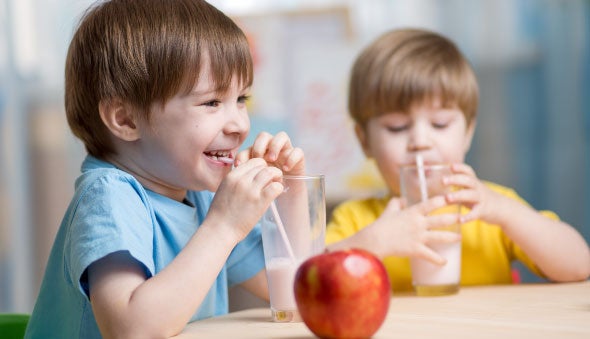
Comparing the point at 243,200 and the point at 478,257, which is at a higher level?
the point at 243,200

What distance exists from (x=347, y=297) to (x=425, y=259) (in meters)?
0.52

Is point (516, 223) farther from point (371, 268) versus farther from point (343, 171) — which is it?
point (343, 171)

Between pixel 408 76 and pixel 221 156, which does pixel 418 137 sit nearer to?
pixel 408 76

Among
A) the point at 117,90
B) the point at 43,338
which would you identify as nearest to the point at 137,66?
the point at 117,90

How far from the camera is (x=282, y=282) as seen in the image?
94 cm

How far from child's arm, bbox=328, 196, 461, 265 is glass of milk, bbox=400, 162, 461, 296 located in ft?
0.04

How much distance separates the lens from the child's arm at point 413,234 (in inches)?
47.1

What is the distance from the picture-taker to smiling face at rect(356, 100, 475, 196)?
4.83ft

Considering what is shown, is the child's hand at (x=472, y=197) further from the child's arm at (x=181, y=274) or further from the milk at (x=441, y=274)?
the child's arm at (x=181, y=274)

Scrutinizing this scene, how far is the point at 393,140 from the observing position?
1.50 meters

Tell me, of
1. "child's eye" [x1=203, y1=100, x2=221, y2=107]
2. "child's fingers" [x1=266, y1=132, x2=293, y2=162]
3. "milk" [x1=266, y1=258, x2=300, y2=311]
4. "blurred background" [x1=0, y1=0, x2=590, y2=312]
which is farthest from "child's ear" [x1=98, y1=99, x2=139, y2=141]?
"blurred background" [x1=0, y1=0, x2=590, y2=312]

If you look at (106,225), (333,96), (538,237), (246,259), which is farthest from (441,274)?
(333,96)

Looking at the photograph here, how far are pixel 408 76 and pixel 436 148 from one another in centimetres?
16

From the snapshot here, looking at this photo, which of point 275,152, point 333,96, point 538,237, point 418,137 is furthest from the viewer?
point 333,96
